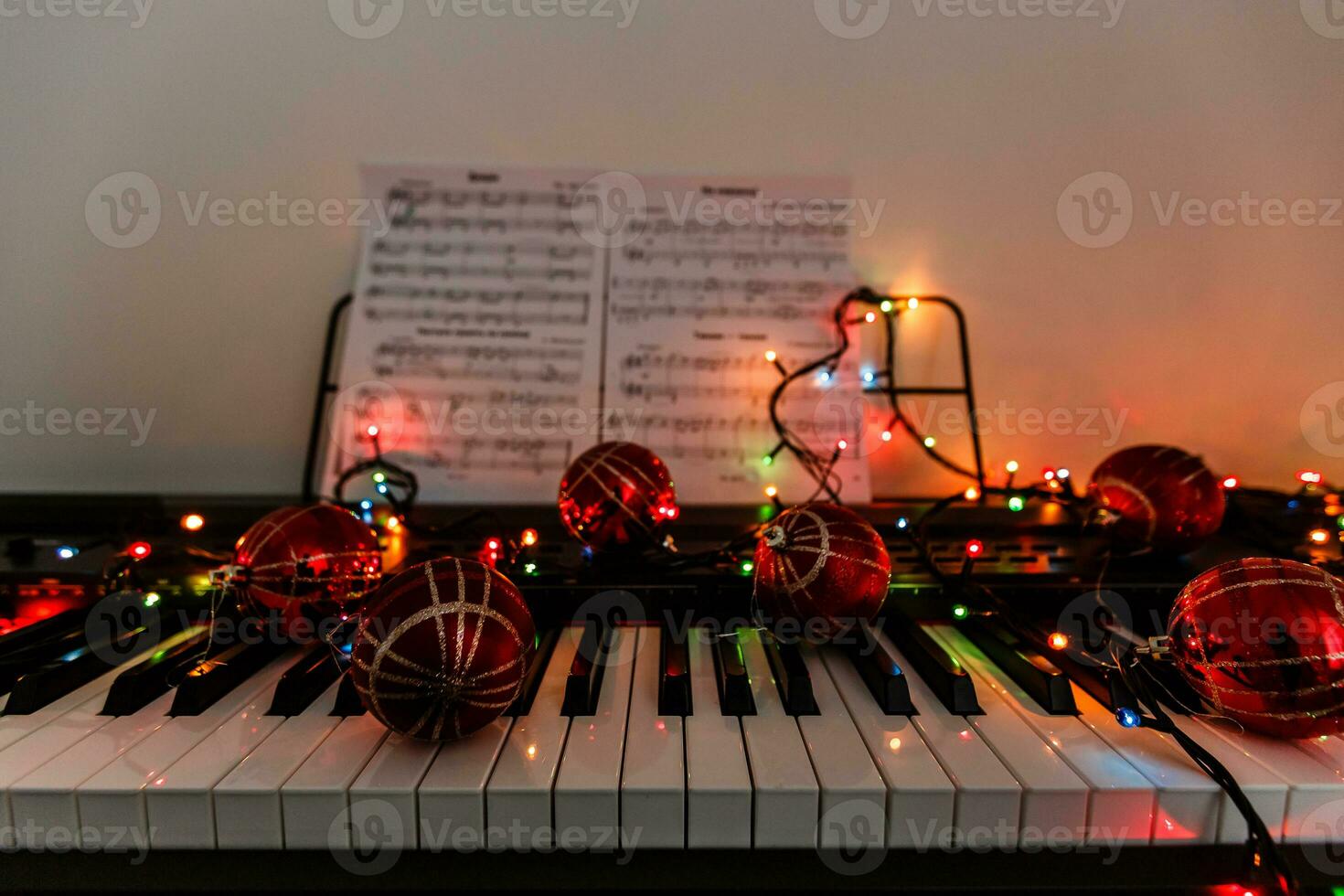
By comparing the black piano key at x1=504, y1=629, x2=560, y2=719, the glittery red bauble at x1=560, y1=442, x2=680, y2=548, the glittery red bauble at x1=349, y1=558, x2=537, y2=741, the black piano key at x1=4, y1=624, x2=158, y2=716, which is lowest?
the black piano key at x1=4, y1=624, x2=158, y2=716

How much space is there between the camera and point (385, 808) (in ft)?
1.88

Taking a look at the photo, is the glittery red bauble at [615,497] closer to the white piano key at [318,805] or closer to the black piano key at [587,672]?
the black piano key at [587,672]

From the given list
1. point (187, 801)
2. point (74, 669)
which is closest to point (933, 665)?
point (187, 801)

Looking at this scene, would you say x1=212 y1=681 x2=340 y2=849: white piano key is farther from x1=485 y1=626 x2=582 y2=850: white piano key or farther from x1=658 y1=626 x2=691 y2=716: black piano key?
x1=658 y1=626 x2=691 y2=716: black piano key

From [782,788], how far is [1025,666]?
32 centimetres

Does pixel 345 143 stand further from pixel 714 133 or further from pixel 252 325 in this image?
pixel 714 133

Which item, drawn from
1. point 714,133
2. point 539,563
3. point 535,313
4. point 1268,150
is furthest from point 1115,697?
point 1268,150

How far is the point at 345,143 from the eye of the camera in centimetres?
127

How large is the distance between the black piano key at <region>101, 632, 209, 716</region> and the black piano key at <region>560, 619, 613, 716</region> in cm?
41

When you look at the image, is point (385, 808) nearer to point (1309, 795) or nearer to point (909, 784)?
point (909, 784)

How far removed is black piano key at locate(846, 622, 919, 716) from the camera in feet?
2.19

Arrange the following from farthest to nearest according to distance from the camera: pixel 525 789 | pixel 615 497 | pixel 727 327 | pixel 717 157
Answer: pixel 717 157, pixel 727 327, pixel 615 497, pixel 525 789

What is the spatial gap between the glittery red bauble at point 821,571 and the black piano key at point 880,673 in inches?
1.6

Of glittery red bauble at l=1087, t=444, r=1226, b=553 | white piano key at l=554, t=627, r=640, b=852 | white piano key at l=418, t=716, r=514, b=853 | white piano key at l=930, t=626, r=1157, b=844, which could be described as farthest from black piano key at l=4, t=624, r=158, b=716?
glittery red bauble at l=1087, t=444, r=1226, b=553
